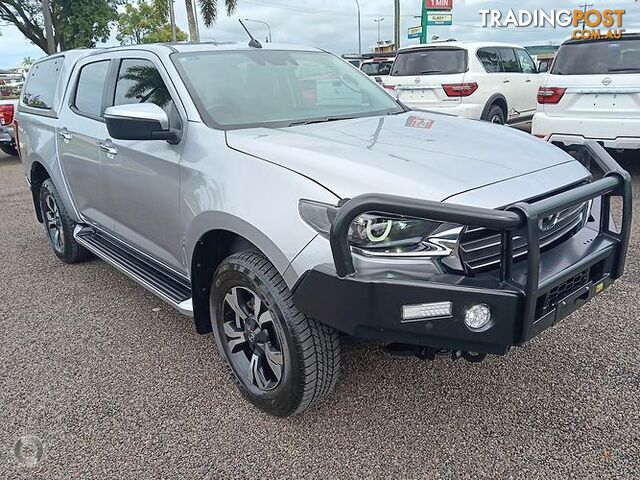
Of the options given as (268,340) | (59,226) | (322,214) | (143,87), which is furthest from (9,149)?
(322,214)

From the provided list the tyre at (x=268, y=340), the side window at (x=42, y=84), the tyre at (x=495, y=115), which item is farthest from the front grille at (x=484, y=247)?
the tyre at (x=495, y=115)

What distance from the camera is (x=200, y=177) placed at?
2.76 meters

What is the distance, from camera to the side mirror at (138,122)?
279 centimetres

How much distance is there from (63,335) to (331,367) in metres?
2.06

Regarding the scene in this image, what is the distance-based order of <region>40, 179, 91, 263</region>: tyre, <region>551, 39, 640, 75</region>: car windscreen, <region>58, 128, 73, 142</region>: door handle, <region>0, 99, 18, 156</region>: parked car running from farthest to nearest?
<region>0, 99, 18, 156</region>: parked car → <region>551, 39, 640, 75</region>: car windscreen → <region>40, 179, 91, 263</region>: tyre → <region>58, 128, 73, 142</region>: door handle

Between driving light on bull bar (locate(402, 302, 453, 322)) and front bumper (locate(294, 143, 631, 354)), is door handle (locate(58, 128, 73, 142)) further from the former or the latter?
driving light on bull bar (locate(402, 302, 453, 322))

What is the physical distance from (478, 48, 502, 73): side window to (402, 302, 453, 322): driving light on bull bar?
8468 mm

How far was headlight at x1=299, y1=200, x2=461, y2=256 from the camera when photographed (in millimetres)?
2176

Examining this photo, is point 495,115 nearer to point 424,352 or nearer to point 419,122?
point 419,122

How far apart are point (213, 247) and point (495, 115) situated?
27.1 feet

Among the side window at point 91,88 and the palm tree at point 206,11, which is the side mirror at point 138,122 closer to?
the side window at point 91,88

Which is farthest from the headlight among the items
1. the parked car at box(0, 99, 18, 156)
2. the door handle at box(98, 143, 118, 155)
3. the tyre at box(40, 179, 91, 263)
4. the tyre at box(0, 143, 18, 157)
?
the tyre at box(0, 143, 18, 157)

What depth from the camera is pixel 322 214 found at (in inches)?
87.1

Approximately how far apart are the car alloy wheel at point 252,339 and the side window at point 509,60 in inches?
352
